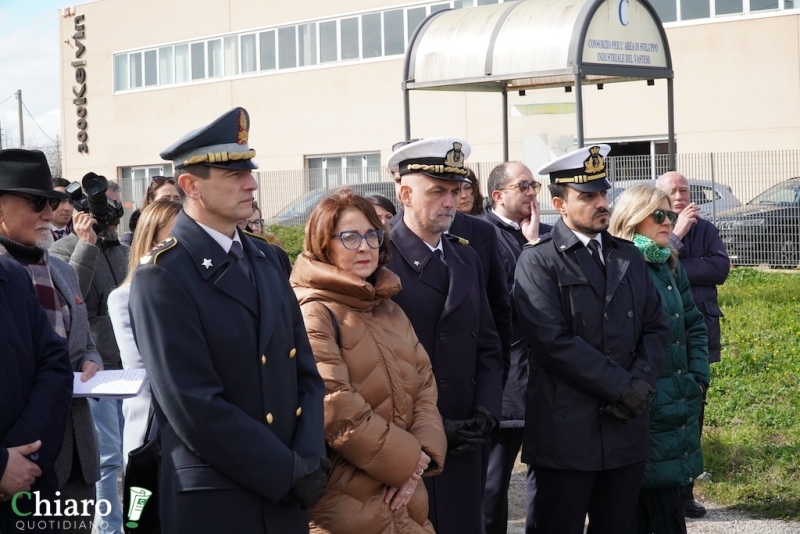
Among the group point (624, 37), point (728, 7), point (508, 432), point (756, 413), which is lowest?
point (756, 413)

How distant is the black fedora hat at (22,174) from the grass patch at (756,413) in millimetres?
4777

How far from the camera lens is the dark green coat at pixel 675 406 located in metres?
5.14

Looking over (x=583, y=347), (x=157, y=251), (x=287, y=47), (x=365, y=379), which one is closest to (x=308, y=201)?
Result: (x=287, y=47)

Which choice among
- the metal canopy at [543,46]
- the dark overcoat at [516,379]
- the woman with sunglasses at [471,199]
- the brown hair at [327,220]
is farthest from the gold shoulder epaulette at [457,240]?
the metal canopy at [543,46]

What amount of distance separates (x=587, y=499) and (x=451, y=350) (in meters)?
1.10

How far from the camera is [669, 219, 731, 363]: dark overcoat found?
268 inches

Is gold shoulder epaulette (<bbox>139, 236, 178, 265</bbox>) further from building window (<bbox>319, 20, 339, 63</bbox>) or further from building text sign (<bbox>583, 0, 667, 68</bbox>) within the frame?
building window (<bbox>319, 20, 339, 63</bbox>)

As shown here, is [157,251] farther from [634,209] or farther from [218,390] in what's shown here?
[634,209]

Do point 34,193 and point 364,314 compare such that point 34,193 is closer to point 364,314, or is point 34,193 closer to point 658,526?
point 364,314

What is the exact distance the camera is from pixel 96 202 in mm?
6027

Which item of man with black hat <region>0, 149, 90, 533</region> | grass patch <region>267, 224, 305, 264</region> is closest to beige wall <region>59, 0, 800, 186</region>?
grass patch <region>267, 224, 305, 264</region>

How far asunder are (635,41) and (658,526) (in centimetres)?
739

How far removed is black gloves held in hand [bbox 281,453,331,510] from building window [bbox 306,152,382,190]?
2078 centimetres

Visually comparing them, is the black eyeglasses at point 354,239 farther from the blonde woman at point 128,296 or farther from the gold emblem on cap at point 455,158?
the blonde woman at point 128,296
